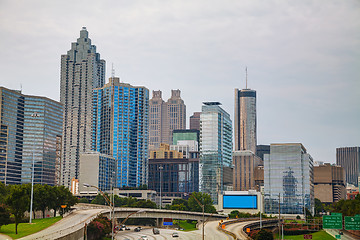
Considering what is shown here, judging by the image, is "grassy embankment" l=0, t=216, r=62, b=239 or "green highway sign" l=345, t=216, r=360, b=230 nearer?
"grassy embankment" l=0, t=216, r=62, b=239

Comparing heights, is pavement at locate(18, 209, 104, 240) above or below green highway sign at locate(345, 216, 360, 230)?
below

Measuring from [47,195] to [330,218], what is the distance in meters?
75.1

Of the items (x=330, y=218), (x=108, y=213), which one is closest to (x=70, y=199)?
(x=108, y=213)

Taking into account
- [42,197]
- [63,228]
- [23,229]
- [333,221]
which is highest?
[42,197]

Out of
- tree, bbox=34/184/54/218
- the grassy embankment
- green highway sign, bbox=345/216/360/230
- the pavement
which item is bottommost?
the grassy embankment

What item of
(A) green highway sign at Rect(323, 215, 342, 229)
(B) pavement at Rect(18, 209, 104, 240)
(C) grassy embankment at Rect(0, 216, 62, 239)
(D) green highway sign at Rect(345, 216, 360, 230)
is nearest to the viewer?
(B) pavement at Rect(18, 209, 104, 240)

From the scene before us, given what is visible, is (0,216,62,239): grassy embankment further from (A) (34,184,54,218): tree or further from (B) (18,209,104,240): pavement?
(A) (34,184,54,218): tree

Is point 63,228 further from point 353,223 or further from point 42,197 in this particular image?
point 353,223

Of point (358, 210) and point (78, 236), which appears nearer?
point (78, 236)

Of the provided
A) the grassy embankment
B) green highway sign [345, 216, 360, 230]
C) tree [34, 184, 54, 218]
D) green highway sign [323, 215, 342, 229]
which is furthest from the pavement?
green highway sign [345, 216, 360, 230]

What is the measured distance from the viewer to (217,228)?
166 meters

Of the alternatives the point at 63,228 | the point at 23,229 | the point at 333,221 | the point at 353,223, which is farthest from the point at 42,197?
the point at 353,223

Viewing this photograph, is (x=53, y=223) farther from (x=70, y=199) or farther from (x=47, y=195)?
(x=70, y=199)

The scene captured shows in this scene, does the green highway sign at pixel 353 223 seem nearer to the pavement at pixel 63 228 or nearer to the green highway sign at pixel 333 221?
the green highway sign at pixel 333 221
